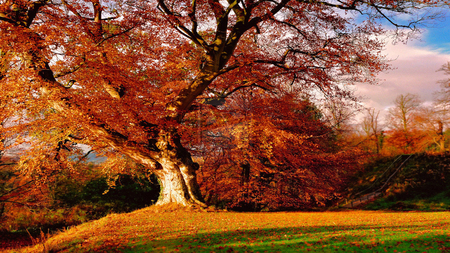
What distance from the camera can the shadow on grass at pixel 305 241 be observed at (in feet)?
18.5

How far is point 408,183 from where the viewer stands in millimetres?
20219

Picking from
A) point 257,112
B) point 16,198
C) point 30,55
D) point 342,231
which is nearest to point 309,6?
point 257,112

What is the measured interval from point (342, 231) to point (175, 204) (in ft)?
22.0

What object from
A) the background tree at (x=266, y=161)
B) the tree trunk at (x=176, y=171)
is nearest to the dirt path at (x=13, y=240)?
the tree trunk at (x=176, y=171)

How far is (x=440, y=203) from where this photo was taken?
16.7m

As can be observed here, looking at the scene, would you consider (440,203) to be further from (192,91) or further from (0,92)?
(0,92)

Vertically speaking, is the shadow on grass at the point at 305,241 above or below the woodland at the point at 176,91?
below

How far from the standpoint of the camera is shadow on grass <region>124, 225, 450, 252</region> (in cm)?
565

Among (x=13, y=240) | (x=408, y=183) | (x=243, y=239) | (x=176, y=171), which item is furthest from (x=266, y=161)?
(x=13, y=240)

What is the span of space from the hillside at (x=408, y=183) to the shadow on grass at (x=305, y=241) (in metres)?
12.2

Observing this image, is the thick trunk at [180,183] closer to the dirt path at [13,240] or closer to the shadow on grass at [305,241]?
the shadow on grass at [305,241]

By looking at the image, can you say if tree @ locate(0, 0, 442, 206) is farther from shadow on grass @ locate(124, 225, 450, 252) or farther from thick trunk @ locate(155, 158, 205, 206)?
shadow on grass @ locate(124, 225, 450, 252)

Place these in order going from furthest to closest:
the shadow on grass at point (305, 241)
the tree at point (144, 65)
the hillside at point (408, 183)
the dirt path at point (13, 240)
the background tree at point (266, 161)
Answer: the hillside at point (408, 183) < the background tree at point (266, 161) < the dirt path at point (13, 240) < the tree at point (144, 65) < the shadow on grass at point (305, 241)

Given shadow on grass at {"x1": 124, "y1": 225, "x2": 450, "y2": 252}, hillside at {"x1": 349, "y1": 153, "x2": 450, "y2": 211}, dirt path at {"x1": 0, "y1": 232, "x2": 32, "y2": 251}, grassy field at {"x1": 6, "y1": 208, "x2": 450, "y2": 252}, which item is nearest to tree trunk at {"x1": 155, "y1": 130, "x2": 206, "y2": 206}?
grassy field at {"x1": 6, "y1": 208, "x2": 450, "y2": 252}
